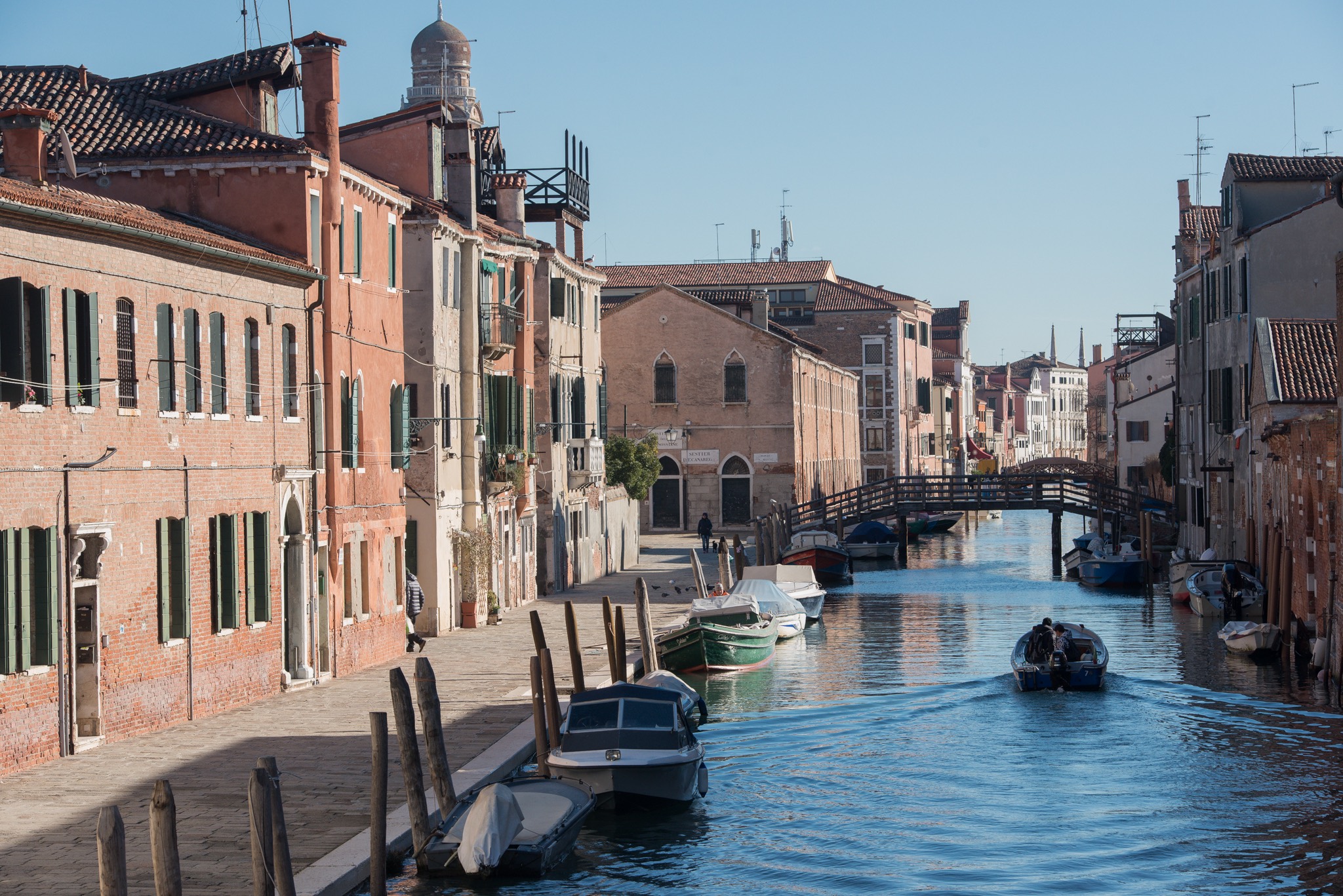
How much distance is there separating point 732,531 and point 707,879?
47.7 metres

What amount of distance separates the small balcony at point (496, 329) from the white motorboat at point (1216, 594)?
18.2m

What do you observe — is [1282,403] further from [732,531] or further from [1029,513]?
[1029,513]

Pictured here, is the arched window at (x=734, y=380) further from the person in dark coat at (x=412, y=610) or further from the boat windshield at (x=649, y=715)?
the boat windshield at (x=649, y=715)

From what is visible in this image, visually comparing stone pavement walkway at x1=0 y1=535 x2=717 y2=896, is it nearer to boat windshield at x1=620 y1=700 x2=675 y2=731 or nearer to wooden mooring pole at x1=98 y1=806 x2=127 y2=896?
boat windshield at x1=620 y1=700 x2=675 y2=731

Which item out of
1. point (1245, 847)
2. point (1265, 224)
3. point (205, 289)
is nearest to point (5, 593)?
point (205, 289)

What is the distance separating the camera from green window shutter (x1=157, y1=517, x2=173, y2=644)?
20562mm

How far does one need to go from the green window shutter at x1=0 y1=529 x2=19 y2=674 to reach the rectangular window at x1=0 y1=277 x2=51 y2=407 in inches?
59.6

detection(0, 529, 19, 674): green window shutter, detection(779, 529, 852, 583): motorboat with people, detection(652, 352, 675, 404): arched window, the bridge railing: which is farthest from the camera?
detection(652, 352, 675, 404): arched window

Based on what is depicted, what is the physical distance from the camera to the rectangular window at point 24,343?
17281 millimetres

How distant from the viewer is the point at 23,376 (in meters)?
17.6

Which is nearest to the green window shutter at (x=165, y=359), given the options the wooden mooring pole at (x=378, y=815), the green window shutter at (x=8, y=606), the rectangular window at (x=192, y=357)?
the rectangular window at (x=192, y=357)

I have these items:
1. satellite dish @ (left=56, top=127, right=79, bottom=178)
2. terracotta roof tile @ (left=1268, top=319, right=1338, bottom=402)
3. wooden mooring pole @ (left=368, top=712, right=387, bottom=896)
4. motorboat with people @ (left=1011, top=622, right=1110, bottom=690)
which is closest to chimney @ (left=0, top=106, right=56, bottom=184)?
satellite dish @ (left=56, top=127, right=79, bottom=178)

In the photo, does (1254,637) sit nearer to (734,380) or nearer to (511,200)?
(511,200)

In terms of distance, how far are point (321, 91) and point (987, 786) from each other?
15.0 metres
